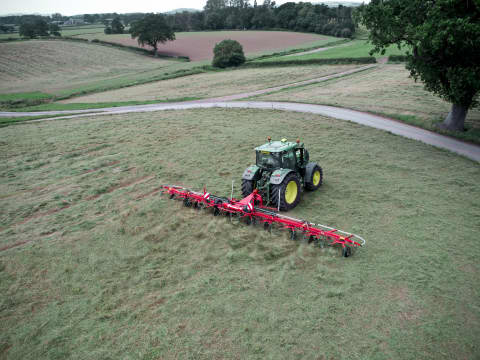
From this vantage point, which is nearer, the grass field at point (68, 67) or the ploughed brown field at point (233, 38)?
the grass field at point (68, 67)

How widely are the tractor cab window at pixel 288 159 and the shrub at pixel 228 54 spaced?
53.8 m

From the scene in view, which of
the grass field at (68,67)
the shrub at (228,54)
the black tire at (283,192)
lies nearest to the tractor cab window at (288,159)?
the black tire at (283,192)

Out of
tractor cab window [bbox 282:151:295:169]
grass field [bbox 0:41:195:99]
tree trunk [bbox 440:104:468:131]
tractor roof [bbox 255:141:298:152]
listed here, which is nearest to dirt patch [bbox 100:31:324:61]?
grass field [bbox 0:41:195:99]

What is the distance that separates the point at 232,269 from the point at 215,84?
42.1 metres

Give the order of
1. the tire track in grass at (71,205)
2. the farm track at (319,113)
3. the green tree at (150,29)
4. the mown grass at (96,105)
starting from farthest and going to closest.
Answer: the green tree at (150,29) → the mown grass at (96,105) → the farm track at (319,113) → the tire track in grass at (71,205)

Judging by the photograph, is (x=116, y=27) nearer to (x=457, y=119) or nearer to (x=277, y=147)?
(x=457, y=119)

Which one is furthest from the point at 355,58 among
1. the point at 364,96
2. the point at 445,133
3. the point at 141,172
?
the point at 141,172

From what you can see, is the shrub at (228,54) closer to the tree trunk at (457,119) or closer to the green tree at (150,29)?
the green tree at (150,29)

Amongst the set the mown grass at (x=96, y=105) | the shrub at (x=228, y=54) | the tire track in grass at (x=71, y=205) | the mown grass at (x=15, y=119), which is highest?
the shrub at (x=228, y=54)

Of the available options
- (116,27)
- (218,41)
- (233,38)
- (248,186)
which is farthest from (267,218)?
(116,27)

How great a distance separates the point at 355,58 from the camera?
5472 cm

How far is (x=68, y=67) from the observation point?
66.5 metres

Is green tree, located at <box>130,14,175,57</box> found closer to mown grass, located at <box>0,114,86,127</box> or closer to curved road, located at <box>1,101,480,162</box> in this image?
curved road, located at <box>1,101,480,162</box>

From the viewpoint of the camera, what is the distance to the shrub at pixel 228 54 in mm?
62156
